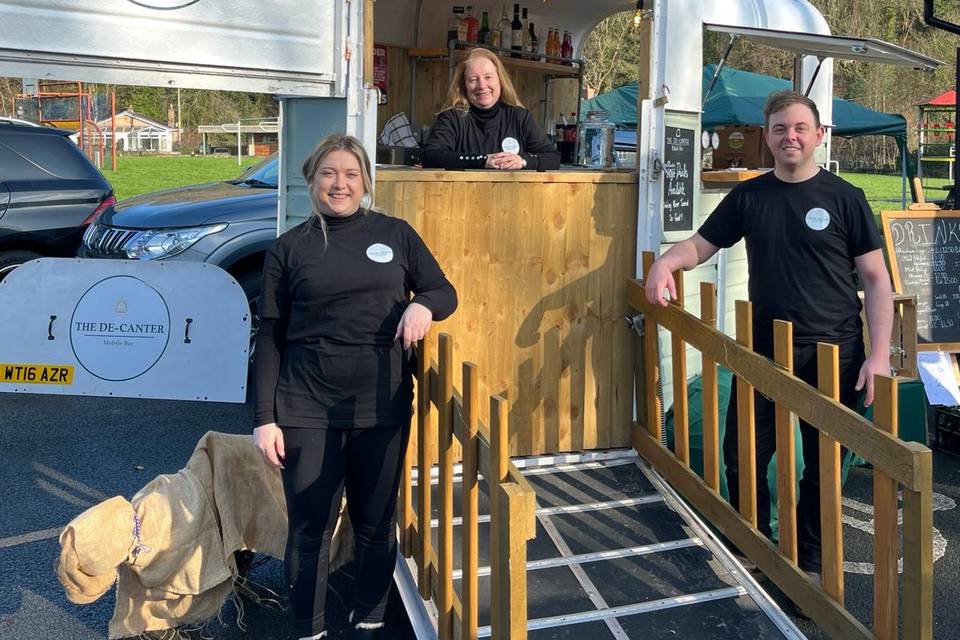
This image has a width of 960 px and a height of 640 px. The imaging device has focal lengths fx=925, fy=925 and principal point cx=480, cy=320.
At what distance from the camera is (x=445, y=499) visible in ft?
9.98

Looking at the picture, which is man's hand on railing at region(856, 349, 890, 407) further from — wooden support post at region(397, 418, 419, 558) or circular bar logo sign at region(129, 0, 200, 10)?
circular bar logo sign at region(129, 0, 200, 10)

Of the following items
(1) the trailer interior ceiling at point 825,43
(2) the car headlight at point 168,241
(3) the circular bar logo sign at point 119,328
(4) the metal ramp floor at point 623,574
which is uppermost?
(1) the trailer interior ceiling at point 825,43

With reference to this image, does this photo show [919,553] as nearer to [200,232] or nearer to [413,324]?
[413,324]

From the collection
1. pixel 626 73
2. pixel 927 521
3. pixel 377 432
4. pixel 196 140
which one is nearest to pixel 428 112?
pixel 377 432

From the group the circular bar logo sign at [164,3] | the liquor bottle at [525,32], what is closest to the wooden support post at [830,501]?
the circular bar logo sign at [164,3]

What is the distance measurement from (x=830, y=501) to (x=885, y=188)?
26951mm

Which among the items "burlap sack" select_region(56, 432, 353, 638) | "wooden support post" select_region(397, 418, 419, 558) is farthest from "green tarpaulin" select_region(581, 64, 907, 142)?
"burlap sack" select_region(56, 432, 353, 638)

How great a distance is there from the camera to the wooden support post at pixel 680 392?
4035mm

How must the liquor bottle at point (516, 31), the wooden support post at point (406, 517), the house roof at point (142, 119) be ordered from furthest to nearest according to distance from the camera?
the house roof at point (142, 119) < the liquor bottle at point (516, 31) < the wooden support post at point (406, 517)

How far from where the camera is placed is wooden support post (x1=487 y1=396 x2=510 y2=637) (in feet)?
7.78

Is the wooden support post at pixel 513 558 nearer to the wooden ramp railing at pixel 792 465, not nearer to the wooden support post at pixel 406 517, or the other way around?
the wooden ramp railing at pixel 792 465

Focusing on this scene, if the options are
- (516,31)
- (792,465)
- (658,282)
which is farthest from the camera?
(516,31)

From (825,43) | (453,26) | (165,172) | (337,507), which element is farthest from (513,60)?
(165,172)

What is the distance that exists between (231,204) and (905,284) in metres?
4.68
